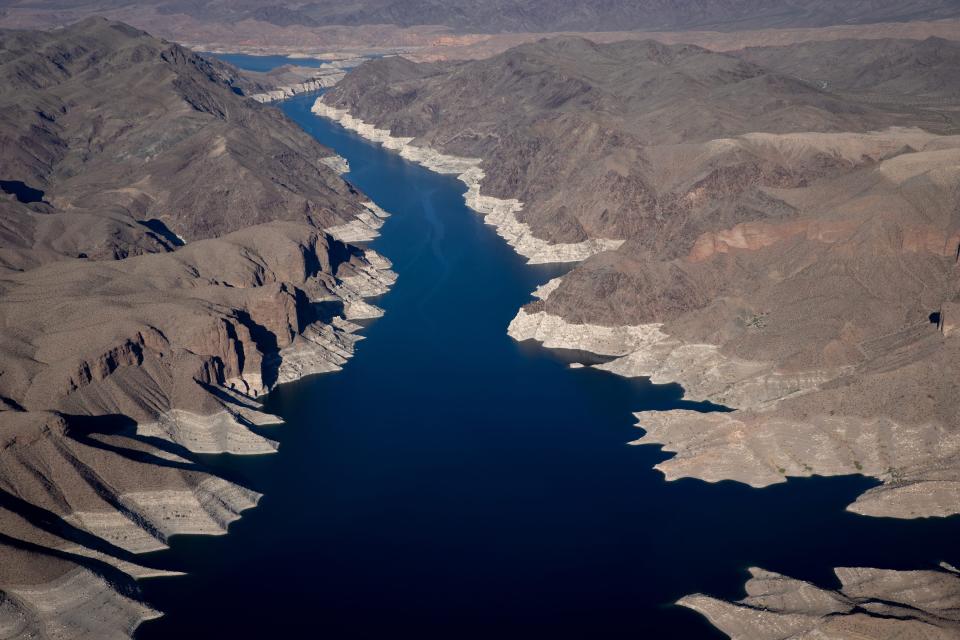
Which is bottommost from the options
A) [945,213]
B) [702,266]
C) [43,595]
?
[43,595]

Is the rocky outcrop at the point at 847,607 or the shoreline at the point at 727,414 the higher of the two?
the shoreline at the point at 727,414

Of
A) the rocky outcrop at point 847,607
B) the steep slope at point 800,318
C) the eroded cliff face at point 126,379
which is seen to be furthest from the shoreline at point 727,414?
the eroded cliff face at point 126,379

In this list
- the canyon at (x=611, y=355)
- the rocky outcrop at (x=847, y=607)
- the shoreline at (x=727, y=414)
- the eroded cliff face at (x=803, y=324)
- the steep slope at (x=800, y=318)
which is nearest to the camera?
the rocky outcrop at (x=847, y=607)

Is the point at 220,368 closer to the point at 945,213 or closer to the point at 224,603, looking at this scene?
the point at 224,603

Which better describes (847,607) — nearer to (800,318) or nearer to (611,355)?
(800,318)

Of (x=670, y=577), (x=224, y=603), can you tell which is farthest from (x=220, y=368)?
(x=670, y=577)

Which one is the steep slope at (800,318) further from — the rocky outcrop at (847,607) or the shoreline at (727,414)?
the rocky outcrop at (847,607)

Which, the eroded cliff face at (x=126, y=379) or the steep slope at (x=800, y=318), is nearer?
the eroded cliff face at (x=126, y=379)

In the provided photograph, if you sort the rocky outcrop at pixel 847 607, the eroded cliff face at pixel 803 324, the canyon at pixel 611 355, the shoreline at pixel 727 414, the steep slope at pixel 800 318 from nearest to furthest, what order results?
the rocky outcrop at pixel 847 607 → the canyon at pixel 611 355 → the shoreline at pixel 727 414 → the eroded cliff face at pixel 803 324 → the steep slope at pixel 800 318
